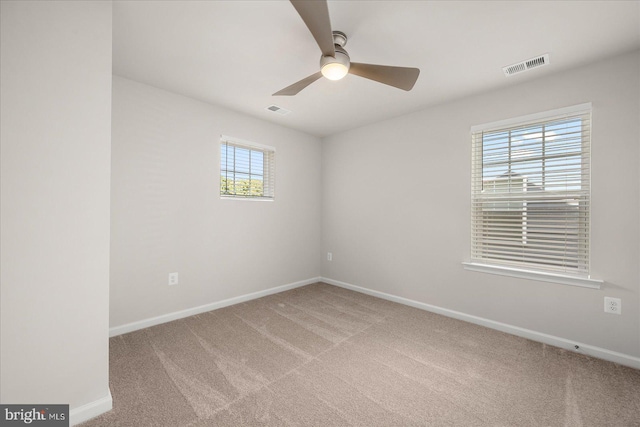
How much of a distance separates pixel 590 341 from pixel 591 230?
966 mm

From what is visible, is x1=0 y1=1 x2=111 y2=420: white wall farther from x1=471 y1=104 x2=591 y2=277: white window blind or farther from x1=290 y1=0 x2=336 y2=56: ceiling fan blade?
x1=471 y1=104 x2=591 y2=277: white window blind

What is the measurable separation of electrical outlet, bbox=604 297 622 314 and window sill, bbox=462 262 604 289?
0.12 metres

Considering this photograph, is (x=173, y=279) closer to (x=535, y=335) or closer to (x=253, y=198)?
(x=253, y=198)

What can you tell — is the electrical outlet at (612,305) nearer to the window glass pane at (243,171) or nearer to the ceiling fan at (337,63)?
the ceiling fan at (337,63)

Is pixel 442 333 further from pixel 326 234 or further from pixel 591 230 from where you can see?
pixel 326 234

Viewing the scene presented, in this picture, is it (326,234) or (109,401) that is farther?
(326,234)

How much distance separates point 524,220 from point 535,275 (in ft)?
1.77

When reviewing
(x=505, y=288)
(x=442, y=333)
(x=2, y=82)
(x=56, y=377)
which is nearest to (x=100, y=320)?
(x=56, y=377)

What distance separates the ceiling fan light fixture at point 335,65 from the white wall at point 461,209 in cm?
188

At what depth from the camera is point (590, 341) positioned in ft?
7.46

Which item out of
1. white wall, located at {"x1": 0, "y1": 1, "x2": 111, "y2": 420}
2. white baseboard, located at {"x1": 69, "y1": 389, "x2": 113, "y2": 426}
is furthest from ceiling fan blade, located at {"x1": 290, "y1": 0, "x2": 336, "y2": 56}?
white baseboard, located at {"x1": 69, "y1": 389, "x2": 113, "y2": 426}

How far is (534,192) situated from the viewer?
2.57 meters

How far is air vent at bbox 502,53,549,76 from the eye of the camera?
2201 mm

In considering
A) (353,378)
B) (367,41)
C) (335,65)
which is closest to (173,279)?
(353,378)
